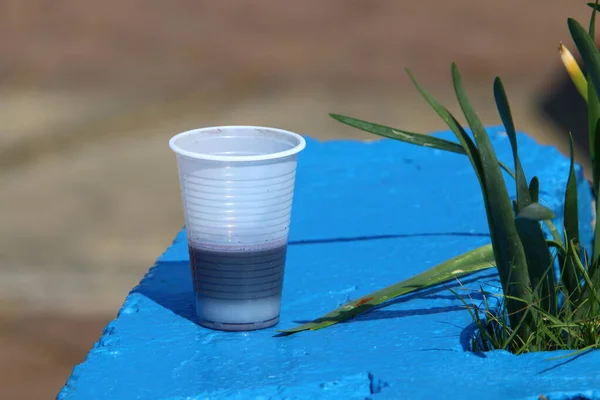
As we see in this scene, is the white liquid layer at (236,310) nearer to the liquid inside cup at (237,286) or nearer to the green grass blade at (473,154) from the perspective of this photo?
the liquid inside cup at (237,286)

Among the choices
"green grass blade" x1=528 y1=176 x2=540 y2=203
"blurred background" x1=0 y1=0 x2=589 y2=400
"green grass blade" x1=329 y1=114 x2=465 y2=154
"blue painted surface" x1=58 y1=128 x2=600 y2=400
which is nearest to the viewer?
"blue painted surface" x1=58 y1=128 x2=600 y2=400

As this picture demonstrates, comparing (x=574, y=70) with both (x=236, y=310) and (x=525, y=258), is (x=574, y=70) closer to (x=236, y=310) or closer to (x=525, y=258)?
(x=525, y=258)

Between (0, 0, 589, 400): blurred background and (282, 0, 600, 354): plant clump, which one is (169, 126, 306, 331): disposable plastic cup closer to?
(282, 0, 600, 354): plant clump

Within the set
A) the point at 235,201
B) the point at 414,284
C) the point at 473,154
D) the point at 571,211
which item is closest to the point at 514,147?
the point at 473,154

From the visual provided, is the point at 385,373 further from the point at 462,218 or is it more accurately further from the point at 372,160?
the point at 372,160

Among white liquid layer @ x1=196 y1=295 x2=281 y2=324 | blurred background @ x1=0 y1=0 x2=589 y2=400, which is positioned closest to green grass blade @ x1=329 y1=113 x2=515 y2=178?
white liquid layer @ x1=196 y1=295 x2=281 y2=324

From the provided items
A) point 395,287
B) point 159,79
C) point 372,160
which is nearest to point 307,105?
point 159,79
